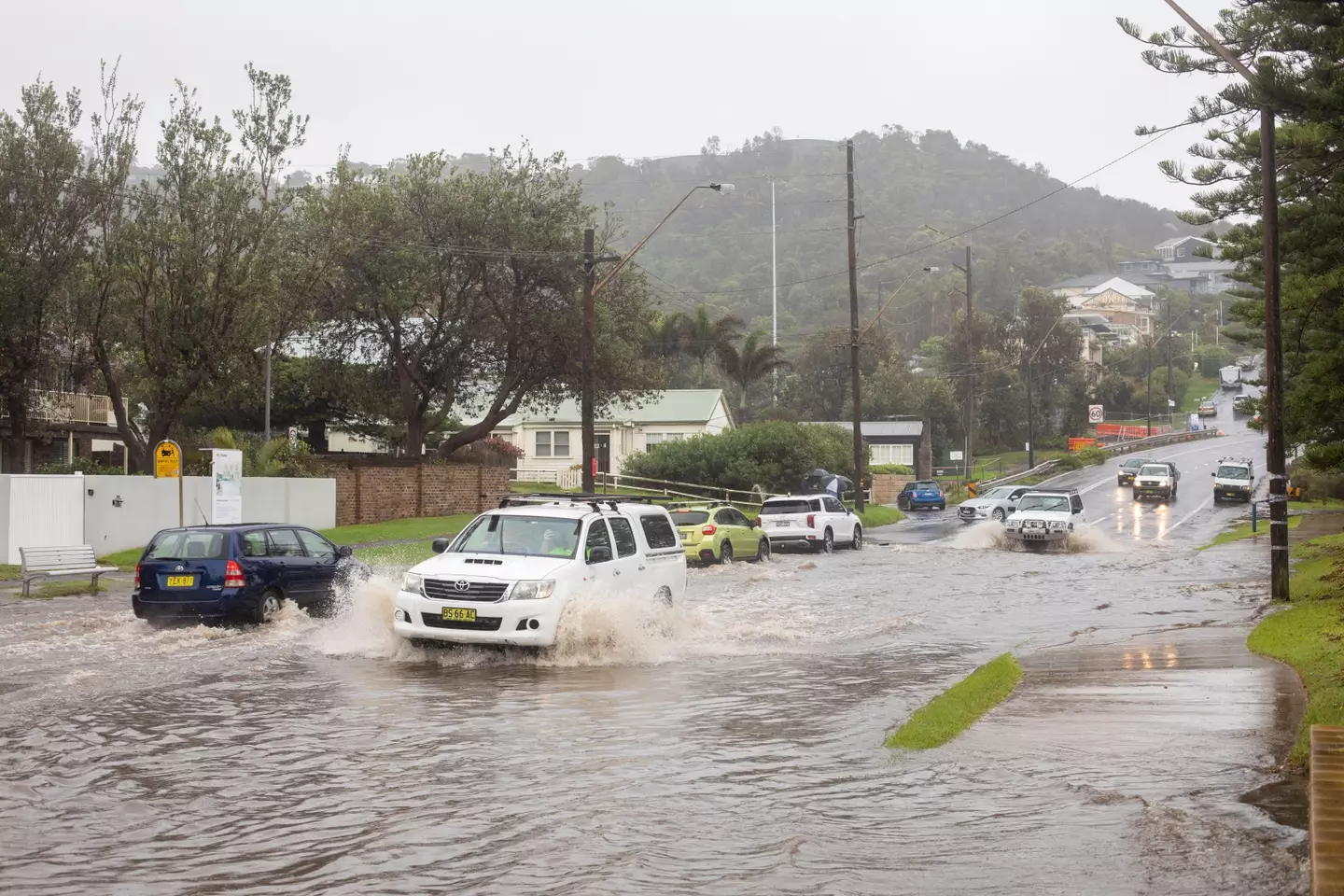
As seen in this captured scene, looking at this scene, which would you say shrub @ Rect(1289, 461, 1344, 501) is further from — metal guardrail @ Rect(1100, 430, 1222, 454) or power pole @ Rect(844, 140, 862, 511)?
metal guardrail @ Rect(1100, 430, 1222, 454)

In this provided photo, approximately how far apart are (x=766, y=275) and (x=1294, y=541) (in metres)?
144

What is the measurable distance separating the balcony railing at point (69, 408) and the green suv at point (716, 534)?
17.7 meters

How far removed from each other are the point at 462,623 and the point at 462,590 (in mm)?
344

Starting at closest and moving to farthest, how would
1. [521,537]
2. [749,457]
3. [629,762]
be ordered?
1. [629,762]
2. [521,537]
3. [749,457]

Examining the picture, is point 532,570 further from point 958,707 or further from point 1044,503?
point 1044,503

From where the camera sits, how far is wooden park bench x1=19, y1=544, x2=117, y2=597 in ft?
78.7

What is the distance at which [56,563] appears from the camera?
2486 cm

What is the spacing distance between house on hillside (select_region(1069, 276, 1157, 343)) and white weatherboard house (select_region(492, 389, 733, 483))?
11170 centimetres

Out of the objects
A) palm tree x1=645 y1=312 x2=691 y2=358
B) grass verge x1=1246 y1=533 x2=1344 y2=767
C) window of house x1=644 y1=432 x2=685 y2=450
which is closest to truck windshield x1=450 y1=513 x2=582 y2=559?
grass verge x1=1246 y1=533 x2=1344 y2=767

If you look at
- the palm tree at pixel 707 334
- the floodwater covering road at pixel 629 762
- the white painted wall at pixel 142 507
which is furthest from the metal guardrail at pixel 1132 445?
the floodwater covering road at pixel 629 762

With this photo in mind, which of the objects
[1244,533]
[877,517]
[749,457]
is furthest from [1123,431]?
[1244,533]

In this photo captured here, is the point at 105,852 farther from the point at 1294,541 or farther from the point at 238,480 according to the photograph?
the point at 1294,541

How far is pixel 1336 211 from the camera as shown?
72.1 feet

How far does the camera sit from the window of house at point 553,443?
71.5 metres
